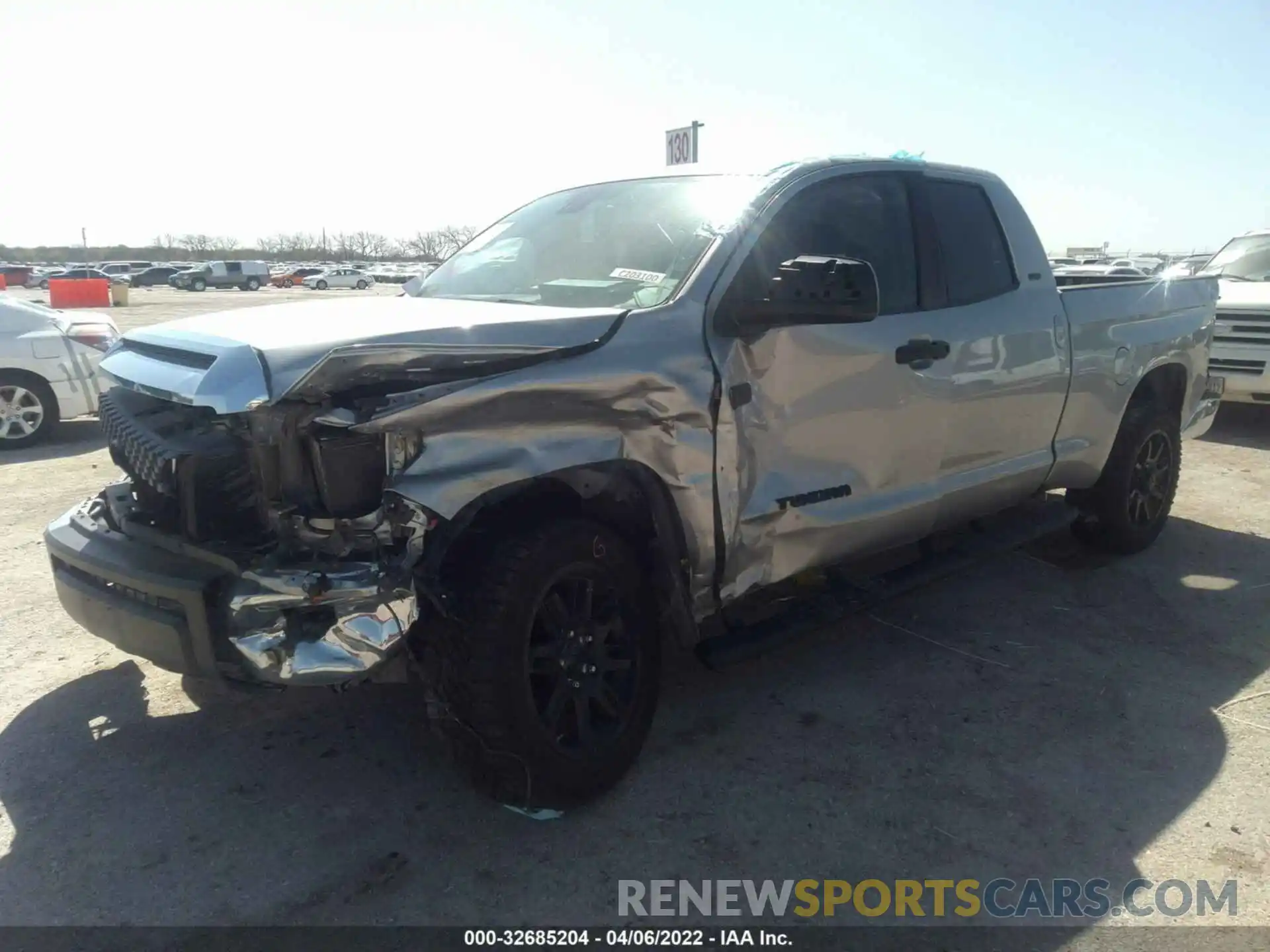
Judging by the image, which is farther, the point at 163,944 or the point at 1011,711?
the point at 1011,711

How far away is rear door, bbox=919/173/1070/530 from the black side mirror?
0.90 meters

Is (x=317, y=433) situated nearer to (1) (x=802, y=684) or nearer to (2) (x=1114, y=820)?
(1) (x=802, y=684)

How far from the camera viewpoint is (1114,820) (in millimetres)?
3059

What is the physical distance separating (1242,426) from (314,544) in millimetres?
10059

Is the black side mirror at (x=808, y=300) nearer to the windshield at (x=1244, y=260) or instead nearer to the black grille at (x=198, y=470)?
the black grille at (x=198, y=470)

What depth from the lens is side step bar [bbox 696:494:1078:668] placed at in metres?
3.46

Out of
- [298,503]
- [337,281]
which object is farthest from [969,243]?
[337,281]

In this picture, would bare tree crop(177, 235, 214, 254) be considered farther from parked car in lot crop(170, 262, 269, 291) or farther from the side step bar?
the side step bar

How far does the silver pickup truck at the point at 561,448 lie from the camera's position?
2.59 metres

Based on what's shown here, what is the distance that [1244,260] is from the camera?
34.3ft

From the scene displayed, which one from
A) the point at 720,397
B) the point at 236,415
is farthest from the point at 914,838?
the point at 236,415

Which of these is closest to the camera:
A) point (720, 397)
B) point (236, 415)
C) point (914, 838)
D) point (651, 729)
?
point (236, 415)

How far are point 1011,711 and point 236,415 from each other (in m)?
2.97

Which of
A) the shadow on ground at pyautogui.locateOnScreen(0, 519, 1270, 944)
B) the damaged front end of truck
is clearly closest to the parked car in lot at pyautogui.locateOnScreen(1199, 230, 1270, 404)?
the shadow on ground at pyautogui.locateOnScreen(0, 519, 1270, 944)
